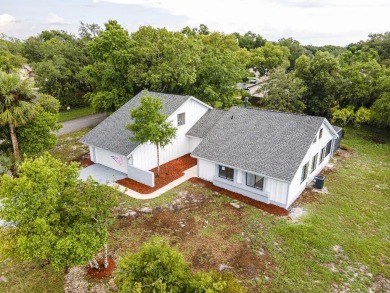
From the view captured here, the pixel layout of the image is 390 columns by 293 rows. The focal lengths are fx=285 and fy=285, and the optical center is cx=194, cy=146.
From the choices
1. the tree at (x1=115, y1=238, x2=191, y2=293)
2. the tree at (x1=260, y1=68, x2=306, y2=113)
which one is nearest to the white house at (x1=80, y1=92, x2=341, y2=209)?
the tree at (x1=260, y1=68, x2=306, y2=113)

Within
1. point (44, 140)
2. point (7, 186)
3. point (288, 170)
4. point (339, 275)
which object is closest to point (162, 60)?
point (44, 140)

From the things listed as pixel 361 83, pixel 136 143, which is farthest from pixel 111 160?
Result: pixel 361 83

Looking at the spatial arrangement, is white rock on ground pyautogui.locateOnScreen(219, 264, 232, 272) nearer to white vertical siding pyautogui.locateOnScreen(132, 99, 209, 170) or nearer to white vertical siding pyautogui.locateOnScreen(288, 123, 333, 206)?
white vertical siding pyautogui.locateOnScreen(288, 123, 333, 206)

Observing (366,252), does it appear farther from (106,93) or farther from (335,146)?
(106,93)

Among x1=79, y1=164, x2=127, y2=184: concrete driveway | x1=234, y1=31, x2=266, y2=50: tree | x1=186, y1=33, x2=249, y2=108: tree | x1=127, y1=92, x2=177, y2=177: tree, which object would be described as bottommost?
x1=79, y1=164, x2=127, y2=184: concrete driveway

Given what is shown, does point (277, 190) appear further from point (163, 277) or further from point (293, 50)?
point (293, 50)

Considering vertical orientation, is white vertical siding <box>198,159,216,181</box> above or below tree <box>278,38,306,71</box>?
below
